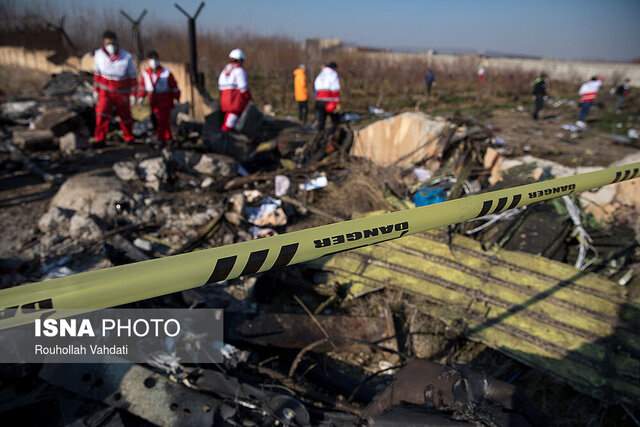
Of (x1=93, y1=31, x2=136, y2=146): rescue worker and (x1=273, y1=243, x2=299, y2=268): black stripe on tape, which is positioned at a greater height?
(x1=93, y1=31, x2=136, y2=146): rescue worker

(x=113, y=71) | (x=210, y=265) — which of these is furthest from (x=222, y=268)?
(x=113, y=71)

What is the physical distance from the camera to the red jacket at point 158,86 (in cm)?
685

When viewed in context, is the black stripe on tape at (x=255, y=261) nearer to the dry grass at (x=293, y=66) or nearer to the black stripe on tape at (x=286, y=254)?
the black stripe on tape at (x=286, y=254)

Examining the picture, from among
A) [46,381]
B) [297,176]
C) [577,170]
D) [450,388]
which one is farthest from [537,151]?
[46,381]

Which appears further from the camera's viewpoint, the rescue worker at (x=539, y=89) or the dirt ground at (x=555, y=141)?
the rescue worker at (x=539, y=89)

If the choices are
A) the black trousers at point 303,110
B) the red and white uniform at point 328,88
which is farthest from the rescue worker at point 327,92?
the black trousers at point 303,110

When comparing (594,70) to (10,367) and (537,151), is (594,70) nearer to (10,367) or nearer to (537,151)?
(537,151)

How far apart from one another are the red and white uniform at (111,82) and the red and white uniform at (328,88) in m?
3.55

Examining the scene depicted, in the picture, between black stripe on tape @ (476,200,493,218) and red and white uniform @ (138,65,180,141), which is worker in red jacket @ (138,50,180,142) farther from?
black stripe on tape @ (476,200,493,218)

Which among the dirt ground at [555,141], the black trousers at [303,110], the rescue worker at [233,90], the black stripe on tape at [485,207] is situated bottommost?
the dirt ground at [555,141]

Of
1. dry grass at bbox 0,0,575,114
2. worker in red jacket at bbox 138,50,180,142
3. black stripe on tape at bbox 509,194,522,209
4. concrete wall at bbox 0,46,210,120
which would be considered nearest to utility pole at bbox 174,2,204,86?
concrete wall at bbox 0,46,210,120

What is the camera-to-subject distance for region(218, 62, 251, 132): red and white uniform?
6633mm

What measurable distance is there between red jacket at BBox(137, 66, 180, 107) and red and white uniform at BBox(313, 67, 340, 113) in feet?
9.59

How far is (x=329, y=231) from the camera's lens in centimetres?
132
